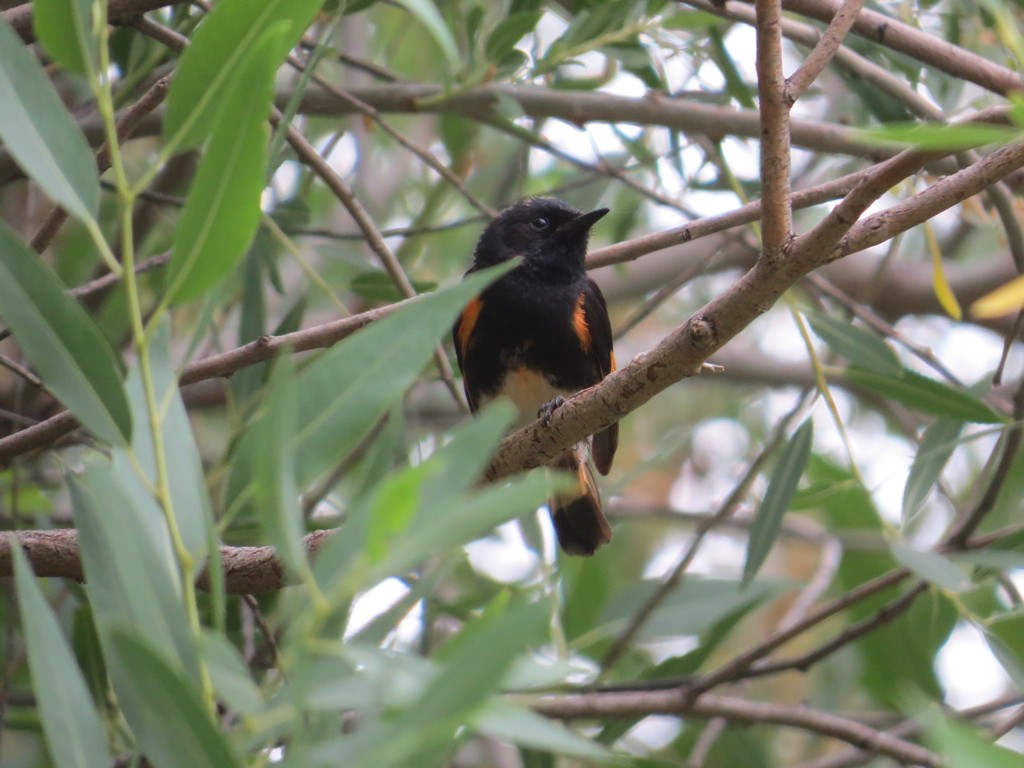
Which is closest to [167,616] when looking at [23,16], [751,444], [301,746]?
[301,746]

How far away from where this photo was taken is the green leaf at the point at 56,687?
1.12 meters

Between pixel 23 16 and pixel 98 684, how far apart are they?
142 cm

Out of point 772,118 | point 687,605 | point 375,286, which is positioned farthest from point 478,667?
point 687,605

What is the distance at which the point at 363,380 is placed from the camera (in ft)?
4.15

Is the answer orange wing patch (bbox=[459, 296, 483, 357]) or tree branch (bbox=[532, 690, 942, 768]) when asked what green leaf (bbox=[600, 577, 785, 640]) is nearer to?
tree branch (bbox=[532, 690, 942, 768])

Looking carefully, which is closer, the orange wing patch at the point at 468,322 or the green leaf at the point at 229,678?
the green leaf at the point at 229,678

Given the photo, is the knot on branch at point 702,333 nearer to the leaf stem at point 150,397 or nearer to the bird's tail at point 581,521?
the leaf stem at point 150,397

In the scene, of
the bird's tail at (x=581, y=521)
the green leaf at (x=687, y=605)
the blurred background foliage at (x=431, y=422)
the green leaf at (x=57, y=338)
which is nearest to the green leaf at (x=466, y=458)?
the blurred background foliage at (x=431, y=422)

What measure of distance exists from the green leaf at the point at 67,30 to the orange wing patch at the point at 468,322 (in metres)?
2.51

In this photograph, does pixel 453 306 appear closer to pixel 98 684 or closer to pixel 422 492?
pixel 422 492

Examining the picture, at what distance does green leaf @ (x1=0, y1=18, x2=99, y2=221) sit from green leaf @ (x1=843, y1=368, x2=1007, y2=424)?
1935mm

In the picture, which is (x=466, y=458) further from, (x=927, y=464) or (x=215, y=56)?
(x=927, y=464)

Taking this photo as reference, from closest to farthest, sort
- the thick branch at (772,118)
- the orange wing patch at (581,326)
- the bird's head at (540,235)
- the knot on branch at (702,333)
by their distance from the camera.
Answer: the thick branch at (772,118) → the knot on branch at (702,333) → the orange wing patch at (581,326) → the bird's head at (540,235)

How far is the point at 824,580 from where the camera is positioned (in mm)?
3945
